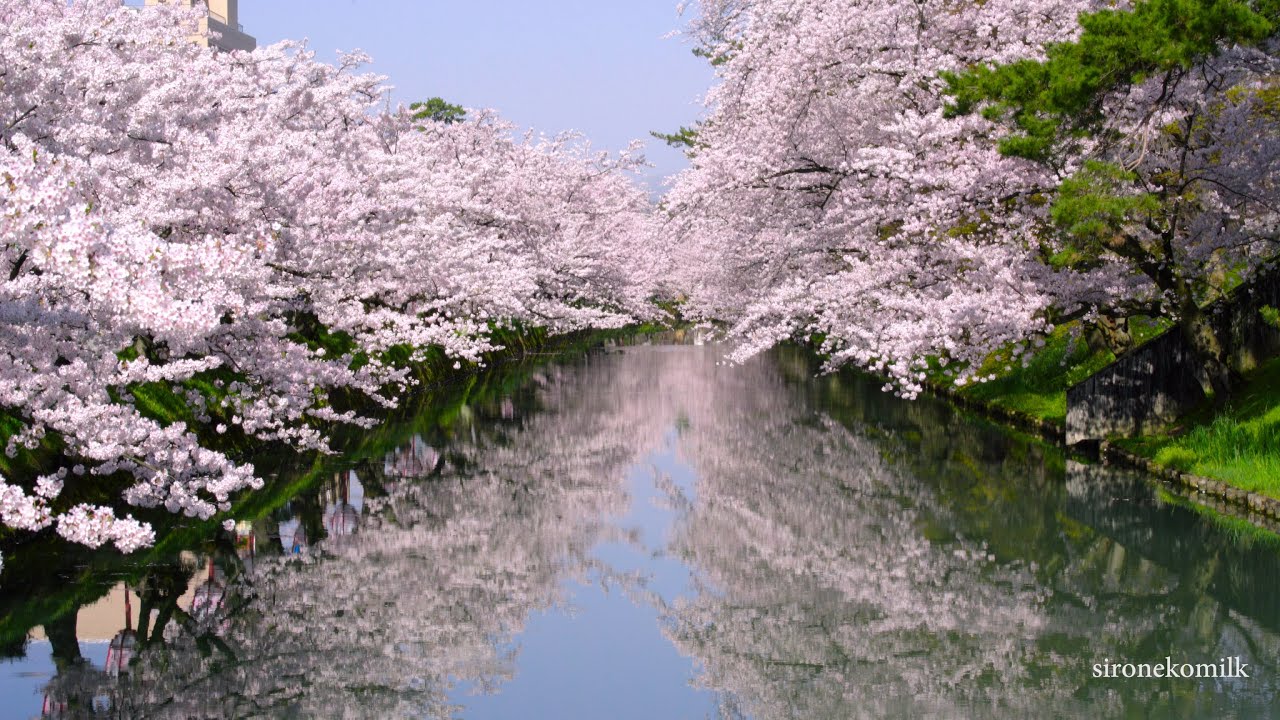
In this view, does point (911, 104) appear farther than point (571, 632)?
Yes

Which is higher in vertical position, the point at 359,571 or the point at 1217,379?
the point at 1217,379

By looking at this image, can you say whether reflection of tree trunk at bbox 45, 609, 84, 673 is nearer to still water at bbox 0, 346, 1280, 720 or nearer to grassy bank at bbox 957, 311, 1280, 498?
still water at bbox 0, 346, 1280, 720

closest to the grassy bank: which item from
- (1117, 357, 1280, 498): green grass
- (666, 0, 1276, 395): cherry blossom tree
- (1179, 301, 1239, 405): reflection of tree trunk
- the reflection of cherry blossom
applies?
(1117, 357, 1280, 498): green grass

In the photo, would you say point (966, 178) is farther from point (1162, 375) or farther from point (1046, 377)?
point (1046, 377)

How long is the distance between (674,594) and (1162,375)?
10957 millimetres

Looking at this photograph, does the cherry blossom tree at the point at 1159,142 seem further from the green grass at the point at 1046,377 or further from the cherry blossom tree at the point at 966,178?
the green grass at the point at 1046,377

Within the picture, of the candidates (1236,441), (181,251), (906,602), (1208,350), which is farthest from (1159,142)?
(181,251)

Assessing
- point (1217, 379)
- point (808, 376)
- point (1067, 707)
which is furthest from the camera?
point (808, 376)

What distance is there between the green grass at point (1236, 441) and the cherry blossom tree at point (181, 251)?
41.1 feet

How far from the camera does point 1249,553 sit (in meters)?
13.7

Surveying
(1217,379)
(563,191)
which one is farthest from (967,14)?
(563,191)

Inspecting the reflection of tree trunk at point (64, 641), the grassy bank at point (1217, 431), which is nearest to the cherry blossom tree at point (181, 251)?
the reflection of tree trunk at point (64, 641)

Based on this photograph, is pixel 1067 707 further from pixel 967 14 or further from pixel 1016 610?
pixel 967 14

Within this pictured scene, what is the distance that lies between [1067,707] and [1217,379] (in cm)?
1218
